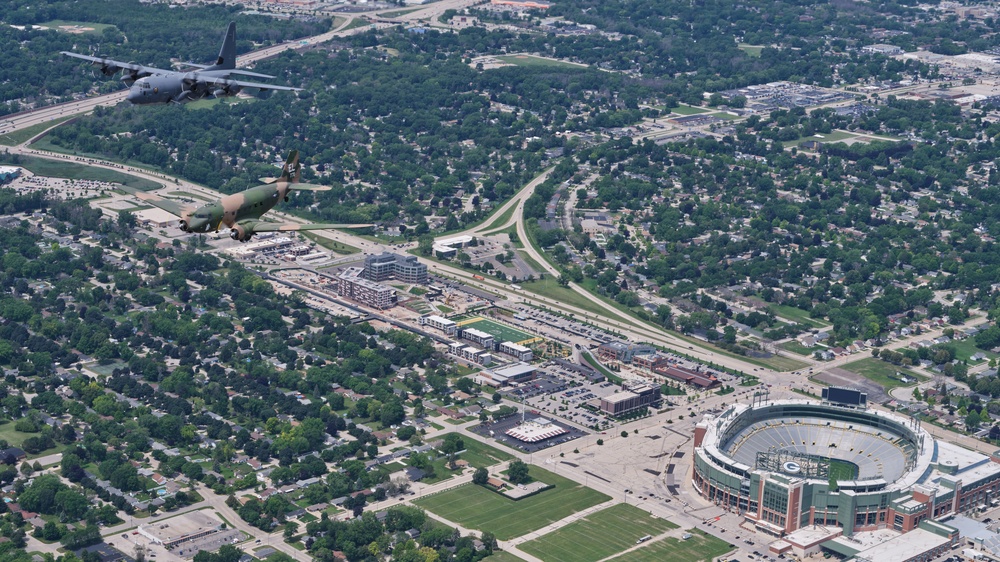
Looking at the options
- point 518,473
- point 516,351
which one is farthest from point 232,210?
point 516,351

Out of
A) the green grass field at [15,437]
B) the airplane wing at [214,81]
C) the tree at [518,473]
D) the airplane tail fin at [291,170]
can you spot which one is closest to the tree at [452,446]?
the tree at [518,473]

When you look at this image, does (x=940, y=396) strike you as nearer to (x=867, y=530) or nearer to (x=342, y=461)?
(x=867, y=530)

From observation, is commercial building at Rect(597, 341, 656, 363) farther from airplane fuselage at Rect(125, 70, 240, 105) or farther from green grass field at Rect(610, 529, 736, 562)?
airplane fuselage at Rect(125, 70, 240, 105)

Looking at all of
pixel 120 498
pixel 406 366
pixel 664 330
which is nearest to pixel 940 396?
pixel 664 330

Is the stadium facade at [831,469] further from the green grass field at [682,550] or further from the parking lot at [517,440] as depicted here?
the parking lot at [517,440]

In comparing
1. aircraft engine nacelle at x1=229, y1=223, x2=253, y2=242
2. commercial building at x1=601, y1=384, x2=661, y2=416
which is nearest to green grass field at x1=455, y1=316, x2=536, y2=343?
commercial building at x1=601, y1=384, x2=661, y2=416
